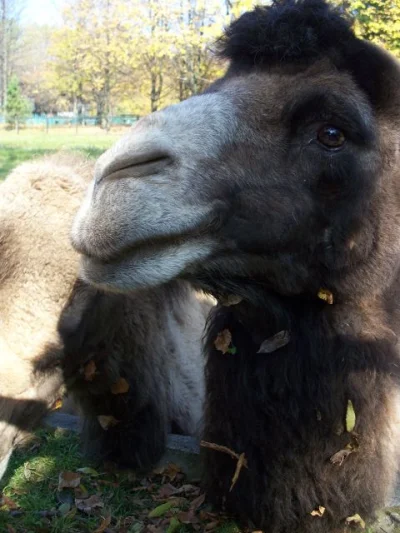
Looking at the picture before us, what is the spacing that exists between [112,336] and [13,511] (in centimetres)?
105

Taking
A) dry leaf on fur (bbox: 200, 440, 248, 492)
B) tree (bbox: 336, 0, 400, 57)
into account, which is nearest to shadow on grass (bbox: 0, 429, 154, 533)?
dry leaf on fur (bbox: 200, 440, 248, 492)

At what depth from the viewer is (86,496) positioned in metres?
3.59

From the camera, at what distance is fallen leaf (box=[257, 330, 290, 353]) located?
2.80 meters

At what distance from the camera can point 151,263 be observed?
2.29 meters

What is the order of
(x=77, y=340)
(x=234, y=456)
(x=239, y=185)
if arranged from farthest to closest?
(x=77, y=340) → (x=234, y=456) → (x=239, y=185)

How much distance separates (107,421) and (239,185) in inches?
74.8

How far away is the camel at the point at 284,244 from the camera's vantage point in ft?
7.58

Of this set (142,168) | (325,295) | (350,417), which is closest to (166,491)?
(350,417)

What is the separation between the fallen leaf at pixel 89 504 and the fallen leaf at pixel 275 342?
1400 mm

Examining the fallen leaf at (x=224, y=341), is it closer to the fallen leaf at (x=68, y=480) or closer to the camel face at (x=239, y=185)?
the camel face at (x=239, y=185)

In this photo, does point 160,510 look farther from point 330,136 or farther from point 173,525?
point 330,136

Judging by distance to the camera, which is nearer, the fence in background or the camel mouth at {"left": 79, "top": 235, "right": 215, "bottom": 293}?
the camel mouth at {"left": 79, "top": 235, "right": 215, "bottom": 293}

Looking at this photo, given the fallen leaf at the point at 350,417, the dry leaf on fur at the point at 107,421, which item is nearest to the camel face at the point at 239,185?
the fallen leaf at the point at 350,417

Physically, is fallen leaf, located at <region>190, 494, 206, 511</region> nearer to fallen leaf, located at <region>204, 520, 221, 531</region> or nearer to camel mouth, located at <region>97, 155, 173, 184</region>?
fallen leaf, located at <region>204, 520, 221, 531</region>
